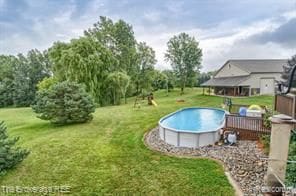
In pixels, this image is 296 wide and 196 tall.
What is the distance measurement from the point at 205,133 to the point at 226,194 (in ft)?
14.6

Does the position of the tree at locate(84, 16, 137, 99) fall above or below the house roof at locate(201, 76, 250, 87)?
above

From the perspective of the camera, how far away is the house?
32.0 m

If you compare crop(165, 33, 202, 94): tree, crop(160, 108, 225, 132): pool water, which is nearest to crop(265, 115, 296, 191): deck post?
crop(160, 108, 225, 132): pool water

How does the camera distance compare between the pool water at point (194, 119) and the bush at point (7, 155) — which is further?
the pool water at point (194, 119)

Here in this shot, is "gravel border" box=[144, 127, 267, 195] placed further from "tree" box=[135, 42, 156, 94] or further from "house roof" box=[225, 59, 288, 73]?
"tree" box=[135, 42, 156, 94]

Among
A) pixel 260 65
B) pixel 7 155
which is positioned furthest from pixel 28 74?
pixel 7 155

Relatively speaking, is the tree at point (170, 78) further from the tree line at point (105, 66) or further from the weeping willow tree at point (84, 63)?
the weeping willow tree at point (84, 63)

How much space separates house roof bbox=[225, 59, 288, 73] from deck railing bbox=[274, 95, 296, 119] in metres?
19.4

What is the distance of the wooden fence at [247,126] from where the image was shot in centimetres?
1159

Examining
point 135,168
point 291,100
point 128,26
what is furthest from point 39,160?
point 128,26

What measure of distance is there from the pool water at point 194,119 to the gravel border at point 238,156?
3052 mm

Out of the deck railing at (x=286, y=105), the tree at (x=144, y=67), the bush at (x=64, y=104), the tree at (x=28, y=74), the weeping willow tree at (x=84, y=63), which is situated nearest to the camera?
the deck railing at (x=286, y=105)

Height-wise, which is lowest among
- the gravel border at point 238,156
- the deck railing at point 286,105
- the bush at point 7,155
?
the gravel border at point 238,156

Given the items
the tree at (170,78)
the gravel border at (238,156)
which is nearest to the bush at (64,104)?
the gravel border at (238,156)
